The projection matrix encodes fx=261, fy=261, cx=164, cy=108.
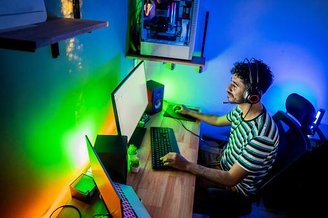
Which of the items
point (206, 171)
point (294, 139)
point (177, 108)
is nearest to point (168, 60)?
point (177, 108)

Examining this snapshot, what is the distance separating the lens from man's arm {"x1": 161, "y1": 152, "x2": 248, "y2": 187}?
1.43 meters

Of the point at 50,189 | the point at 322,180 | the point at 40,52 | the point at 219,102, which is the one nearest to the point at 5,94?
the point at 40,52

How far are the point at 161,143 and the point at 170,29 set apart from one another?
82 centimetres

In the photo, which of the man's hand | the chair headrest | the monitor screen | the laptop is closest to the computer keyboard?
the man's hand

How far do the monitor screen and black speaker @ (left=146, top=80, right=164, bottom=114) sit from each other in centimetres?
14

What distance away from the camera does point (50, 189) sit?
→ 45.3 inches

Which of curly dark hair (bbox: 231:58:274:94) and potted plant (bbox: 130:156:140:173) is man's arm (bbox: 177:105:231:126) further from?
potted plant (bbox: 130:156:140:173)

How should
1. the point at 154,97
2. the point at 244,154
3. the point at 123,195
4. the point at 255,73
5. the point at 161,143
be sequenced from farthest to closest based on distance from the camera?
the point at 154,97 → the point at 161,143 → the point at 255,73 → the point at 244,154 → the point at 123,195

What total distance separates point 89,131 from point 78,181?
32 centimetres

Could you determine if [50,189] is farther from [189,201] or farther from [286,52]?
[286,52]

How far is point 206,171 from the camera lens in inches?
57.1

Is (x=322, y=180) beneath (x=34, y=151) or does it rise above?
beneath

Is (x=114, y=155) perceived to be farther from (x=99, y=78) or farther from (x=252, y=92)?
(x=252, y=92)

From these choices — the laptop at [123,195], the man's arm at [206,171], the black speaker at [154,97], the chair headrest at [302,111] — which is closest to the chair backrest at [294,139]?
the chair headrest at [302,111]
